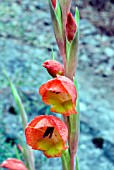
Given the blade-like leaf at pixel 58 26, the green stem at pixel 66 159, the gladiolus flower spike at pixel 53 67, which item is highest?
the blade-like leaf at pixel 58 26

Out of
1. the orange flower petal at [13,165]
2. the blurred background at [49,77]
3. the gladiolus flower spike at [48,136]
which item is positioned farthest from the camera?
the blurred background at [49,77]

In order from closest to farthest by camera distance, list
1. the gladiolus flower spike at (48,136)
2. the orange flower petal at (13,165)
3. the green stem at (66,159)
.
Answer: the gladiolus flower spike at (48,136), the green stem at (66,159), the orange flower petal at (13,165)

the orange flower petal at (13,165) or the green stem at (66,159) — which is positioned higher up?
the green stem at (66,159)

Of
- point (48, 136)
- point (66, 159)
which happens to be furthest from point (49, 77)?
point (48, 136)

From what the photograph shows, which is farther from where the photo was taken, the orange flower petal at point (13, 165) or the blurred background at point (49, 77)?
the blurred background at point (49, 77)

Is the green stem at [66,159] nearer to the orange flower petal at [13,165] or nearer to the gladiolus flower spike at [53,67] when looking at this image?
the gladiolus flower spike at [53,67]

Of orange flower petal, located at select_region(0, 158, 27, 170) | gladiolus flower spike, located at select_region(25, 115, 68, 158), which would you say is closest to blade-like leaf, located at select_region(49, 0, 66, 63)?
gladiolus flower spike, located at select_region(25, 115, 68, 158)

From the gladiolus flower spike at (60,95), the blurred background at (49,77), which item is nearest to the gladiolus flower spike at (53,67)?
the gladiolus flower spike at (60,95)

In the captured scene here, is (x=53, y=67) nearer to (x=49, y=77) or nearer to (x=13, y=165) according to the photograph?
(x=13, y=165)
